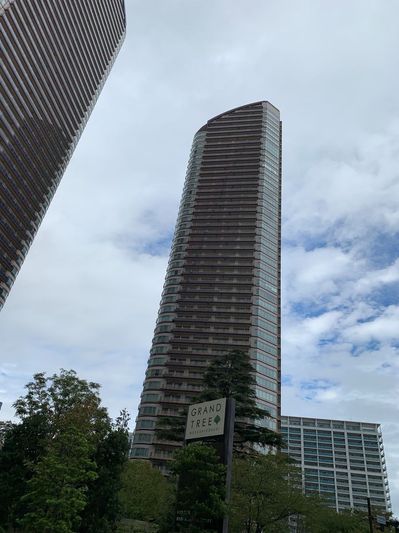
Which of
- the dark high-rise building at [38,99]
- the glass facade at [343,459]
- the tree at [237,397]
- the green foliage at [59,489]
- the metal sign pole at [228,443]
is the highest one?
the dark high-rise building at [38,99]

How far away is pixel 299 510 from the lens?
33938mm

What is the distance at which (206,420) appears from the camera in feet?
107

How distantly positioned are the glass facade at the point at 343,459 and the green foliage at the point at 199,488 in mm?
162910

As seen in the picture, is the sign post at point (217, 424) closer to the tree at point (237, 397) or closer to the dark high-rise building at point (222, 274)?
the tree at point (237, 397)

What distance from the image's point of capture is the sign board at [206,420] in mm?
31516

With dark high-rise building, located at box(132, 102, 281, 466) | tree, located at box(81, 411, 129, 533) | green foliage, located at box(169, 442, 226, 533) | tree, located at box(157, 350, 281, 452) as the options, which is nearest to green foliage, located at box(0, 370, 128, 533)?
tree, located at box(81, 411, 129, 533)

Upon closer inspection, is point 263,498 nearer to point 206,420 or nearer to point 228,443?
point 228,443

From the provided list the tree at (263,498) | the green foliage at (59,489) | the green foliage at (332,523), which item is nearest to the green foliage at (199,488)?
the tree at (263,498)

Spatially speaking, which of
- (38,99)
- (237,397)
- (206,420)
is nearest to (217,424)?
(206,420)

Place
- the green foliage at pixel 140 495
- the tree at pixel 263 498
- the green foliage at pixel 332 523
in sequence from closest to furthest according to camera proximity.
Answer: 1. the tree at pixel 263 498
2. the green foliage at pixel 332 523
3. the green foliage at pixel 140 495

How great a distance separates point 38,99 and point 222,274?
59.5m

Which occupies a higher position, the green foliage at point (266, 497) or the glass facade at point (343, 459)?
the glass facade at point (343, 459)

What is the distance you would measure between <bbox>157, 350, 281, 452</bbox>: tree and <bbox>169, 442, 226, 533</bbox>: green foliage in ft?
62.0

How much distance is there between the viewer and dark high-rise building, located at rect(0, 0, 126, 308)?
90.0m
